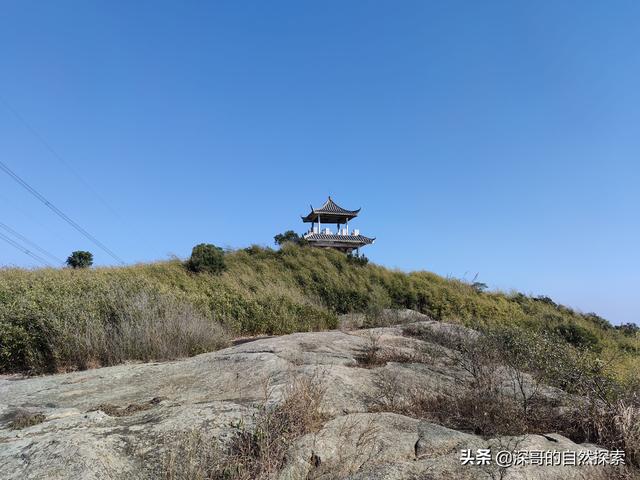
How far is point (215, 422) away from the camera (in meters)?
2.96

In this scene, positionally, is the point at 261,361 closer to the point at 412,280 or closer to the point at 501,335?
the point at 501,335

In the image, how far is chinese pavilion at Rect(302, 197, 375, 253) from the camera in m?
31.7

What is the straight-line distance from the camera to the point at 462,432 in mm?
3195

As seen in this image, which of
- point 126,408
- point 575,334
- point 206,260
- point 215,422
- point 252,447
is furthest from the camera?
point 206,260

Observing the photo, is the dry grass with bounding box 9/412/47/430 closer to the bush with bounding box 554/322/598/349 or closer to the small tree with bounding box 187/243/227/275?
the small tree with bounding box 187/243/227/275

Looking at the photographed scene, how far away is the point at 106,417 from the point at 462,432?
2491 mm

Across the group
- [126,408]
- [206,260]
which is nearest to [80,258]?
[206,260]

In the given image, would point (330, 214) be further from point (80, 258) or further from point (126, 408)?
point (126, 408)

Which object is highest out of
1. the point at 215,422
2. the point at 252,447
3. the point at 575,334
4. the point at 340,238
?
the point at 340,238

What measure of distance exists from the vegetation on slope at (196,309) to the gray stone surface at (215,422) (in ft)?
3.99

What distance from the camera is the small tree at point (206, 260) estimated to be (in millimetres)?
17016

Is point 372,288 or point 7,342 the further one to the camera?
point 372,288

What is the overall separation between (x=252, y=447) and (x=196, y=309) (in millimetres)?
5980

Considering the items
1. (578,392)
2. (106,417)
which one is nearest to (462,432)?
(578,392)
